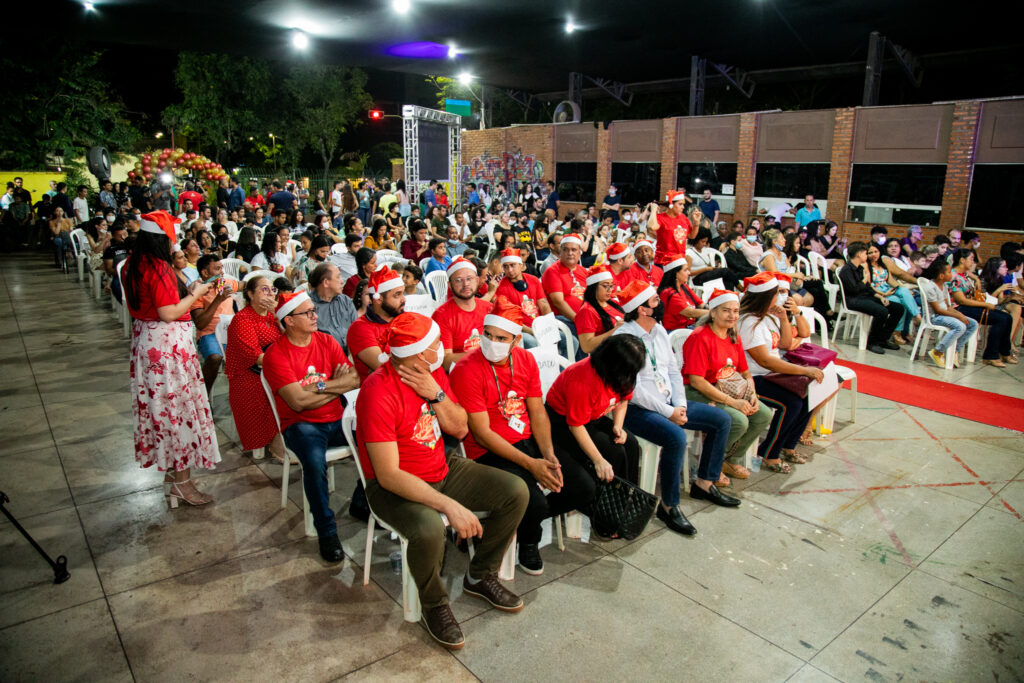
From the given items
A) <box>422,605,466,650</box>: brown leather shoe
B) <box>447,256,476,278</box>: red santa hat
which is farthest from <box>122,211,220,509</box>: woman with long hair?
<box>422,605,466,650</box>: brown leather shoe

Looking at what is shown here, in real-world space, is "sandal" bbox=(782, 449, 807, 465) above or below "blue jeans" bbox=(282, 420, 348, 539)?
below

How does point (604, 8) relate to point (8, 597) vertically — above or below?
above

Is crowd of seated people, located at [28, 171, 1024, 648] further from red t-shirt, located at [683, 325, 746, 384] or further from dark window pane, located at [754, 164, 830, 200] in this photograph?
dark window pane, located at [754, 164, 830, 200]

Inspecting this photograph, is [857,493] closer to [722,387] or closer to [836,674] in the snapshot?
[722,387]

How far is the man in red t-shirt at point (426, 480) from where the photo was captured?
268 centimetres

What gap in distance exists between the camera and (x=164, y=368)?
3.59m

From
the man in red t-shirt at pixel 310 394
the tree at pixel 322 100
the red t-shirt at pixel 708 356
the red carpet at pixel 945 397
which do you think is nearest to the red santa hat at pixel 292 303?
the man in red t-shirt at pixel 310 394

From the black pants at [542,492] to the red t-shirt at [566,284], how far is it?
269cm

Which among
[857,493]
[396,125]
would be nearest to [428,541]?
[857,493]

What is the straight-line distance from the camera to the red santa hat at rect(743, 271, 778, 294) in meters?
4.16

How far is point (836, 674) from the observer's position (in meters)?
2.62

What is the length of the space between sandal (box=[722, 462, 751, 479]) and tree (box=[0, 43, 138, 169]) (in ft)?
75.5

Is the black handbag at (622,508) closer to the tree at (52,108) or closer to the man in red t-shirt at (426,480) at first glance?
the man in red t-shirt at (426,480)

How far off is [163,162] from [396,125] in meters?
27.3
